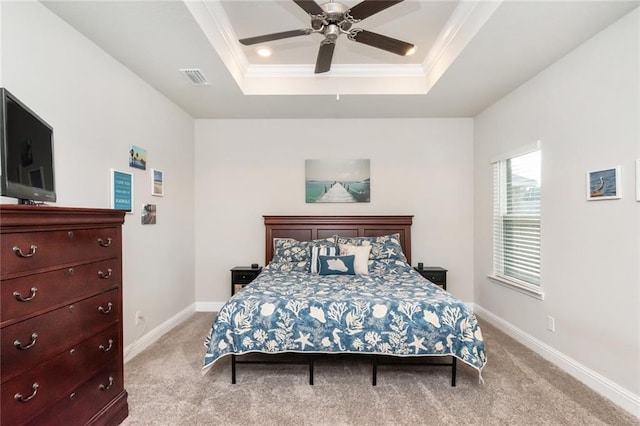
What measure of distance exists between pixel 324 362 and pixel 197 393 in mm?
1046

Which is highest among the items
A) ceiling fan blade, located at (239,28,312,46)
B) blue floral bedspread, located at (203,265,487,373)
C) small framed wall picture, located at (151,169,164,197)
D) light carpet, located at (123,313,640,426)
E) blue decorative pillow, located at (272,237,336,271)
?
ceiling fan blade, located at (239,28,312,46)

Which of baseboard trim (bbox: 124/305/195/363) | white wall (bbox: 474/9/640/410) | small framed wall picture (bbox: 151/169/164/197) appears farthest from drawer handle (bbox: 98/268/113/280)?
white wall (bbox: 474/9/640/410)

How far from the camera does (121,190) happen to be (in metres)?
2.81

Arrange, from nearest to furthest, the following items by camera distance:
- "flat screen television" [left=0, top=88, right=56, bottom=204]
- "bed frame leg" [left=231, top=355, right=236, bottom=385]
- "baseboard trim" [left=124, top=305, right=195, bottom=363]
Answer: "flat screen television" [left=0, top=88, right=56, bottom=204]
"bed frame leg" [left=231, top=355, right=236, bottom=385]
"baseboard trim" [left=124, top=305, right=195, bottom=363]

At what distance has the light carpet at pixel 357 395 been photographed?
2.02 m

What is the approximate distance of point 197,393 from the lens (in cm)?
232

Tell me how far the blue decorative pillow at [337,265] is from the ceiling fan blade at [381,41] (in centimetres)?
207

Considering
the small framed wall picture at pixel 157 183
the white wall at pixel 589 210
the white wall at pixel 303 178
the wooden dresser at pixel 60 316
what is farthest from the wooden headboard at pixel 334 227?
the wooden dresser at pixel 60 316

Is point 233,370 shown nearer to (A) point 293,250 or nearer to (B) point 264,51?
(A) point 293,250

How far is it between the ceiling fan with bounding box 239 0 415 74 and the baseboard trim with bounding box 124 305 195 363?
113 inches

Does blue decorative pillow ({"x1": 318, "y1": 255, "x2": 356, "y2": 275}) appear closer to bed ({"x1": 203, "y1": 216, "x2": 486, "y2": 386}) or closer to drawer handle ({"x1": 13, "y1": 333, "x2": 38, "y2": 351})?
bed ({"x1": 203, "y1": 216, "x2": 486, "y2": 386})

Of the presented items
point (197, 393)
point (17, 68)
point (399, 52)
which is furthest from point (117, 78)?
point (197, 393)

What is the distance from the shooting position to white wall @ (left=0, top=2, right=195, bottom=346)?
200cm

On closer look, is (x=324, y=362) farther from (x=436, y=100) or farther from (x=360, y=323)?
(x=436, y=100)
